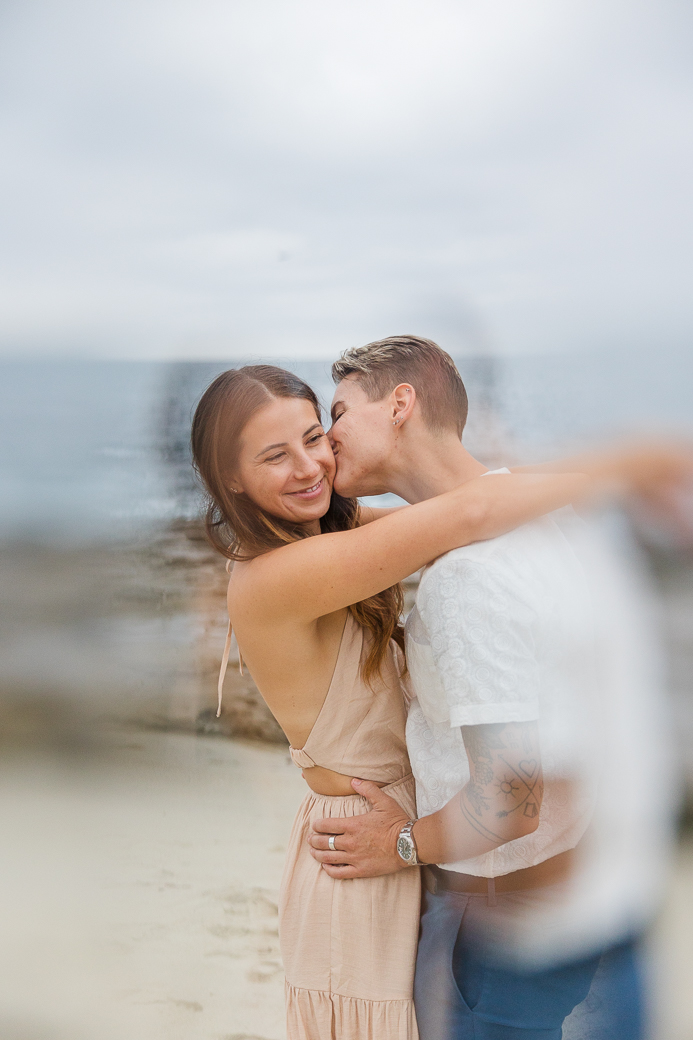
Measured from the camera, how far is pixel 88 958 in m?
1.56

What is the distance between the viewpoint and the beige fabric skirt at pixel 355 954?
73 centimetres

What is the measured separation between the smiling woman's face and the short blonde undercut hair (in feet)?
0.24

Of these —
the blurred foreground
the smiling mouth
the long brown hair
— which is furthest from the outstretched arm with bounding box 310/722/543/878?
the blurred foreground

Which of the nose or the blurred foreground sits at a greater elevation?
→ the nose

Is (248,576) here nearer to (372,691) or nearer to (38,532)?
(372,691)

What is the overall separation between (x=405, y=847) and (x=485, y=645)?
10.7 inches

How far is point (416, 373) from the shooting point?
2.31 feet

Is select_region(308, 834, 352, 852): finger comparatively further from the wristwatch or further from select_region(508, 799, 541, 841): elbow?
select_region(508, 799, 541, 841): elbow

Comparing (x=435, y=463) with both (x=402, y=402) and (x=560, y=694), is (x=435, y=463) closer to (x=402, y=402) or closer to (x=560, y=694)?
(x=402, y=402)

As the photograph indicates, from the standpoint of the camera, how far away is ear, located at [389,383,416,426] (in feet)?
2.30

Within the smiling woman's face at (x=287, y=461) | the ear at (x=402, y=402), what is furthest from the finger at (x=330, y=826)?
the ear at (x=402, y=402)

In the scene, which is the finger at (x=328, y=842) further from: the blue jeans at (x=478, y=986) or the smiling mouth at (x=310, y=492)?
the smiling mouth at (x=310, y=492)

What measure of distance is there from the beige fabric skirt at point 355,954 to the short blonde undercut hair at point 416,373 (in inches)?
16.8

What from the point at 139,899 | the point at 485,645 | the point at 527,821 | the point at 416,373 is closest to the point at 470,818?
the point at 527,821
